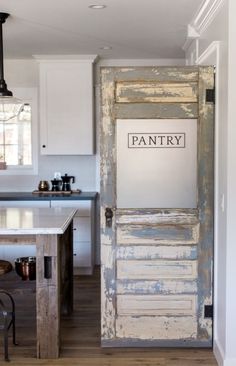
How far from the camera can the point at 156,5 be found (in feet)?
12.9

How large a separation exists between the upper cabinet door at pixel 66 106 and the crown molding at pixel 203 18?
61.9 inches

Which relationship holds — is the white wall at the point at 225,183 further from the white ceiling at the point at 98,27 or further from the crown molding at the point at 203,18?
the white ceiling at the point at 98,27

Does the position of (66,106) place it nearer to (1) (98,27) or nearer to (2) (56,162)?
(2) (56,162)

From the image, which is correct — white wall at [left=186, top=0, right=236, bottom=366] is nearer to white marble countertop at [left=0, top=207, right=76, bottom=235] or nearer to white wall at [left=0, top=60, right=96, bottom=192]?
white marble countertop at [left=0, top=207, right=76, bottom=235]

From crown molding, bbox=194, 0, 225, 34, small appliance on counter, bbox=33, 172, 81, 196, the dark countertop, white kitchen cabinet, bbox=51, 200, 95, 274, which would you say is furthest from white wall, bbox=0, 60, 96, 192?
crown molding, bbox=194, 0, 225, 34

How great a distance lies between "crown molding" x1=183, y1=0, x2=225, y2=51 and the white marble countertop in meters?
1.89

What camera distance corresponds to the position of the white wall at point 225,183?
321 centimetres

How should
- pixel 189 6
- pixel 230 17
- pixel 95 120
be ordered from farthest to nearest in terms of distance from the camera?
pixel 95 120, pixel 189 6, pixel 230 17

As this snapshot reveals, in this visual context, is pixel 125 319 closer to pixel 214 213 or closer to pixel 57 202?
pixel 214 213

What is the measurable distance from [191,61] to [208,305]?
2.60 metres

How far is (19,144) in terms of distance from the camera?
21.4 ft

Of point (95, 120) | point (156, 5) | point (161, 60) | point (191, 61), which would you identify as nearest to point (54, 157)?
point (95, 120)

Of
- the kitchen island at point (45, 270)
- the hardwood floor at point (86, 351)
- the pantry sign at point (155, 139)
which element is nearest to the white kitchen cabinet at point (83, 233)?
the hardwood floor at point (86, 351)

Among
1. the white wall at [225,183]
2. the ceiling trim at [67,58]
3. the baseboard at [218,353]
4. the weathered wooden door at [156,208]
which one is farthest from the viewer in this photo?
the ceiling trim at [67,58]
